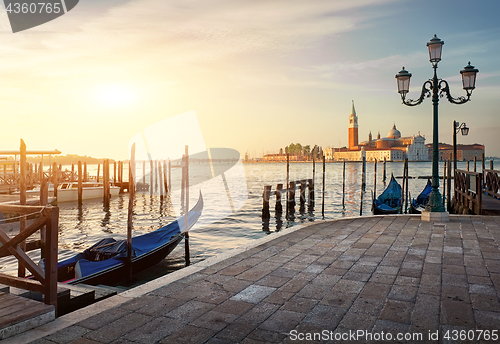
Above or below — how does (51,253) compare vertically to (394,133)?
below

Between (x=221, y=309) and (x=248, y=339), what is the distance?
0.59 metres

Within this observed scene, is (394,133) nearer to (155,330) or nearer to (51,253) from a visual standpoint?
(51,253)

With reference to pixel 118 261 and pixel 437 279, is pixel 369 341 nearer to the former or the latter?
pixel 437 279

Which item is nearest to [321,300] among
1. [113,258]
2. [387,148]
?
[113,258]

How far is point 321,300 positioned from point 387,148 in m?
149

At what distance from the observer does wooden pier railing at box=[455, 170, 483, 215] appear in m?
10.5

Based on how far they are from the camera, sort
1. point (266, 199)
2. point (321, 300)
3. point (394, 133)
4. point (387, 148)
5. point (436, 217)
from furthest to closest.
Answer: point (394, 133) < point (387, 148) < point (266, 199) < point (436, 217) < point (321, 300)

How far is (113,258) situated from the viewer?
23.9 ft

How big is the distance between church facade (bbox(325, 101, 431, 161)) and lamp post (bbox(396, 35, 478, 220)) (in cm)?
12630

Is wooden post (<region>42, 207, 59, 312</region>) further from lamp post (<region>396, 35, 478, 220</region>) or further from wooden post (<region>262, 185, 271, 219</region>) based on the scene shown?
wooden post (<region>262, 185, 271, 219</region>)

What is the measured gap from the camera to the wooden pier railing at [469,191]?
34.4 ft

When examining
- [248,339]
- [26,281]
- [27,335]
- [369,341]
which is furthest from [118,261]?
[369,341]

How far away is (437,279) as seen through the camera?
3.83m

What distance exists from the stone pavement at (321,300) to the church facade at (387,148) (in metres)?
131
